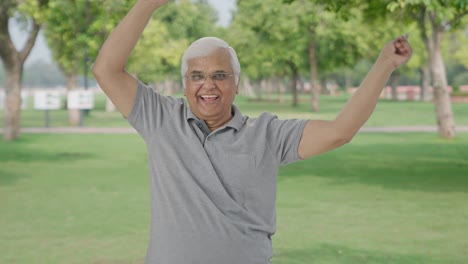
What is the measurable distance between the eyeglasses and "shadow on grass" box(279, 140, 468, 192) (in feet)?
33.0

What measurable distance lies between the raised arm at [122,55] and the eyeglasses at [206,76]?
8.6 inches

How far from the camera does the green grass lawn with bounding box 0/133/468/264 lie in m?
7.92

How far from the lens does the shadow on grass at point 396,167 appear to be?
1337 cm

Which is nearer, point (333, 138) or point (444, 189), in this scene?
point (333, 138)

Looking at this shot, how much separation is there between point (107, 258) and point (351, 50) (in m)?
38.2

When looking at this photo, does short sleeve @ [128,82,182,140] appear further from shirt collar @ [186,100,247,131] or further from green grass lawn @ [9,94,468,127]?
green grass lawn @ [9,94,468,127]

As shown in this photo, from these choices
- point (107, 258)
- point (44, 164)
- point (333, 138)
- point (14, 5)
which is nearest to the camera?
point (333, 138)

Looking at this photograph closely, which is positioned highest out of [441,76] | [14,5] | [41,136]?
[14,5]

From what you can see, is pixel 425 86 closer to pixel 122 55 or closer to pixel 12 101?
pixel 12 101

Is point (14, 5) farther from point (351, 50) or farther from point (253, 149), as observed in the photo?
point (351, 50)

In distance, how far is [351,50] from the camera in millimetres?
44594

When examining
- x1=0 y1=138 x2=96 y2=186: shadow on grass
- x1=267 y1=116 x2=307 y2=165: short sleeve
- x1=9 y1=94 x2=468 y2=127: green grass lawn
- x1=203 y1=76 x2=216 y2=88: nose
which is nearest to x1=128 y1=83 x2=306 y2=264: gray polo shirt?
x1=267 y1=116 x2=307 y2=165: short sleeve

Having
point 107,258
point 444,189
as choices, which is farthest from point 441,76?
point 107,258

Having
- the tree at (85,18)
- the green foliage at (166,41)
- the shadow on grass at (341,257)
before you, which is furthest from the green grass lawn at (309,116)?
the shadow on grass at (341,257)
